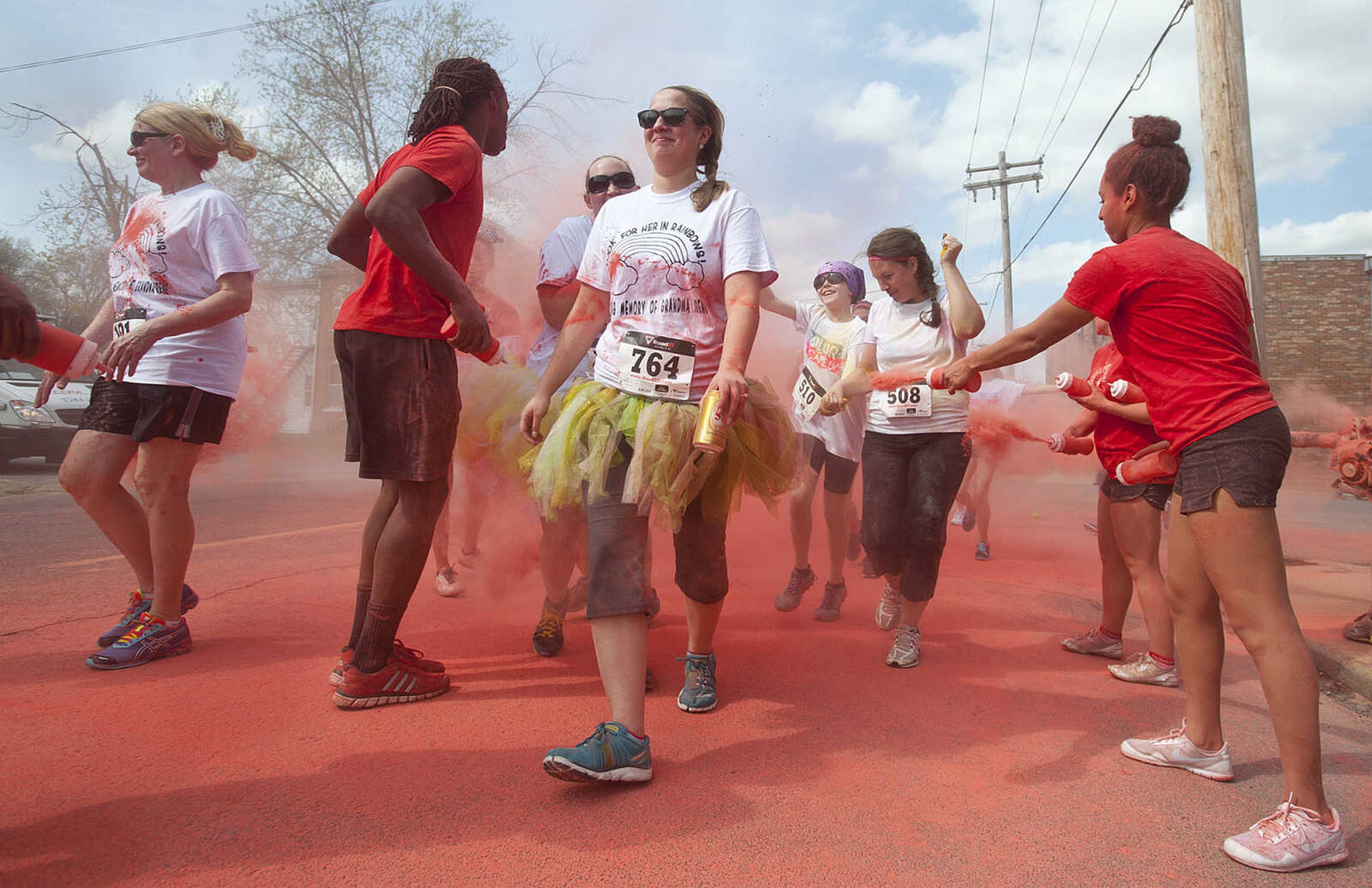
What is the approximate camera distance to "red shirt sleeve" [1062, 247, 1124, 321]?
263 cm

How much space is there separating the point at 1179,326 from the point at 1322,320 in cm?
2497

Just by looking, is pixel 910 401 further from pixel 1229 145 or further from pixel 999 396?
pixel 1229 145

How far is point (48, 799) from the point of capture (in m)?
2.33

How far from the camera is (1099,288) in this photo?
2639 mm

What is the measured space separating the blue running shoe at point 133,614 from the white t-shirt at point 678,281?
234 centimetres

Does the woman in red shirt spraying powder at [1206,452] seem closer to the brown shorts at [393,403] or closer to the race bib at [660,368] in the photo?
the race bib at [660,368]

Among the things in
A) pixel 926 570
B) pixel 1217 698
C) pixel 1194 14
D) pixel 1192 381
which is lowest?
pixel 1217 698

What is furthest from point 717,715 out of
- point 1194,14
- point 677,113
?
point 1194,14

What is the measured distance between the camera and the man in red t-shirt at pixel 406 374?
3066 mm

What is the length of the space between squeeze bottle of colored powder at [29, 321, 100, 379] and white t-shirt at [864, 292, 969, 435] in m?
3.24

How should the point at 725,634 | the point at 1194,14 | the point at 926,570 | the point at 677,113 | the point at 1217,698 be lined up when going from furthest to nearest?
the point at 1194,14 < the point at 725,634 < the point at 926,570 < the point at 677,113 < the point at 1217,698

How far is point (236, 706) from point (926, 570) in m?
2.94

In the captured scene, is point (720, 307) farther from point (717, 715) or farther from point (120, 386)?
point (120, 386)

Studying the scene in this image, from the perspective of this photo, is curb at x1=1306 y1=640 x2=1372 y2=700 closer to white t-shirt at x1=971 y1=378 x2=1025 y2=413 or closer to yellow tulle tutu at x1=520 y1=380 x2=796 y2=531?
yellow tulle tutu at x1=520 y1=380 x2=796 y2=531
